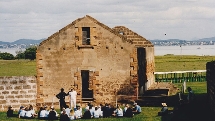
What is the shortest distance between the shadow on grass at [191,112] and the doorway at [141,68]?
4418 millimetres

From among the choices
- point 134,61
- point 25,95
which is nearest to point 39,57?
point 25,95

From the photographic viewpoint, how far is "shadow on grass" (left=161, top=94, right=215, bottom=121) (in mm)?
22094

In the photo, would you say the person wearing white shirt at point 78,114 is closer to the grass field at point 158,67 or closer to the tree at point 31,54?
the grass field at point 158,67

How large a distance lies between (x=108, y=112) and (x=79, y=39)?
6.87 m

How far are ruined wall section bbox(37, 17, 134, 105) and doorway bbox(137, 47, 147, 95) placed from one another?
7.93 ft

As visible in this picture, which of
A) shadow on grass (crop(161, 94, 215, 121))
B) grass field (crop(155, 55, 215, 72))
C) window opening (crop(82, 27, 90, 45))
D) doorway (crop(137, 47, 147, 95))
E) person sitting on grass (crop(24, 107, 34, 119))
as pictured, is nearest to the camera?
shadow on grass (crop(161, 94, 215, 121))

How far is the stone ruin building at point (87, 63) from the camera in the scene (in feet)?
94.0

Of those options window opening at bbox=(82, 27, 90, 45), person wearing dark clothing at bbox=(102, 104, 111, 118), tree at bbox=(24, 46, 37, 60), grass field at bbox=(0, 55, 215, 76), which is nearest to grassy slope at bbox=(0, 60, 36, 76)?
grass field at bbox=(0, 55, 215, 76)

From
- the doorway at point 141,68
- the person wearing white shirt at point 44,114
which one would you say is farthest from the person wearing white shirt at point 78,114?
the doorway at point 141,68

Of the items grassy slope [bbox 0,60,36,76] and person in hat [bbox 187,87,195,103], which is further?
grassy slope [bbox 0,60,36,76]

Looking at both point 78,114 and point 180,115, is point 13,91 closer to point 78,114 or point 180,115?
point 78,114

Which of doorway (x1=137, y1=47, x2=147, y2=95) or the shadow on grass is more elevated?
doorway (x1=137, y1=47, x2=147, y2=95)

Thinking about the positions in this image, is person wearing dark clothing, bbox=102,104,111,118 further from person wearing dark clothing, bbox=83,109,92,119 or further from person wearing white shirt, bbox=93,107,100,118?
person wearing dark clothing, bbox=83,109,92,119

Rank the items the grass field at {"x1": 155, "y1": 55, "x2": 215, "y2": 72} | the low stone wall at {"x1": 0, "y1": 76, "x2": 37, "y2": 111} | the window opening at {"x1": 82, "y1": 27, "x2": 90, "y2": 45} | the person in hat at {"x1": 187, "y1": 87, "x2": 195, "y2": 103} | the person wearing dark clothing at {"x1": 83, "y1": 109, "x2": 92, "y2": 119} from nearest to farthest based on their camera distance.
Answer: the person wearing dark clothing at {"x1": 83, "y1": 109, "x2": 92, "y2": 119}
the person in hat at {"x1": 187, "y1": 87, "x2": 195, "y2": 103}
the low stone wall at {"x1": 0, "y1": 76, "x2": 37, "y2": 111}
the window opening at {"x1": 82, "y1": 27, "x2": 90, "y2": 45}
the grass field at {"x1": 155, "y1": 55, "x2": 215, "y2": 72}
